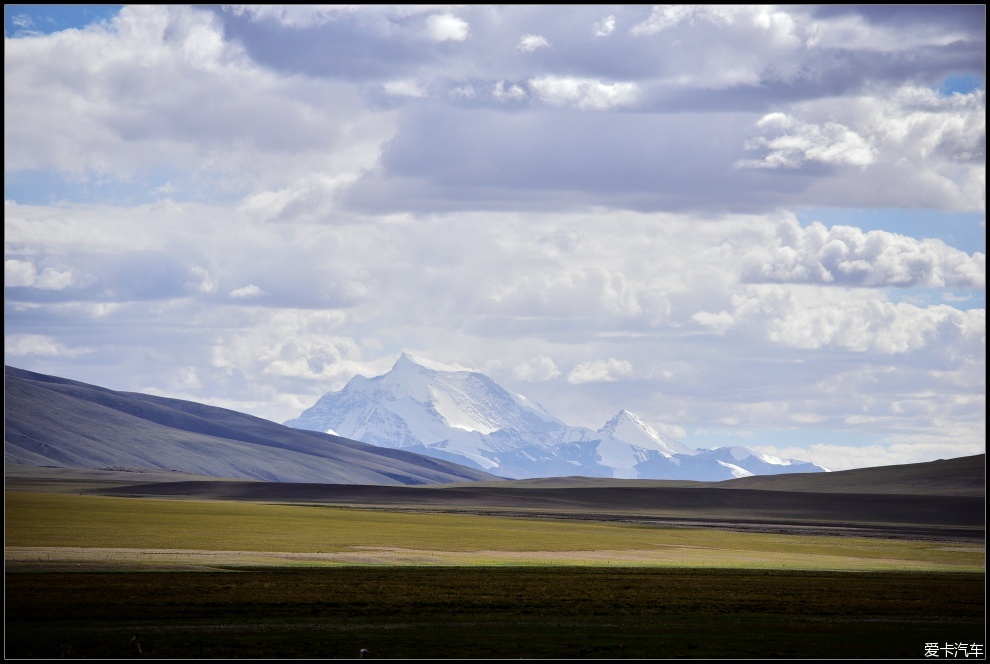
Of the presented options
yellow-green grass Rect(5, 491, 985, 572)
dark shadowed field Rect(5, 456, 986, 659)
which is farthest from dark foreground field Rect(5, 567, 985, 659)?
yellow-green grass Rect(5, 491, 985, 572)

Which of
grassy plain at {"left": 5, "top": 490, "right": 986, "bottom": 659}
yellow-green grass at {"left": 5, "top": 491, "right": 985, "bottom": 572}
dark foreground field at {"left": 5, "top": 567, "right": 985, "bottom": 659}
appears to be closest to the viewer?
dark foreground field at {"left": 5, "top": 567, "right": 985, "bottom": 659}

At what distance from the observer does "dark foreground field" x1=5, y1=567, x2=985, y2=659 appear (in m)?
33.7

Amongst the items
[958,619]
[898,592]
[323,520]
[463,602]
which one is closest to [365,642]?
[463,602]

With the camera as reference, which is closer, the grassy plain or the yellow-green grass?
the grassy plain

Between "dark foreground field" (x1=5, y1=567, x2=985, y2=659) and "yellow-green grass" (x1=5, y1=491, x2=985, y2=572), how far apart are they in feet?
41.6

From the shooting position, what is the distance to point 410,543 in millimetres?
85938

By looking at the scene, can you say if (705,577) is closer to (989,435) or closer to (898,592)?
(898,592)

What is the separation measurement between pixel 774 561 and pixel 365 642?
160 ft

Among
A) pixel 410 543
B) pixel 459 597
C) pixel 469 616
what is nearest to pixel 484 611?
pixel 469 616

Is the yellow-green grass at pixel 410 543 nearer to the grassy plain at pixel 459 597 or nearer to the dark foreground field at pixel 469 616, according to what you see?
the grassy plain at pixel 459 597

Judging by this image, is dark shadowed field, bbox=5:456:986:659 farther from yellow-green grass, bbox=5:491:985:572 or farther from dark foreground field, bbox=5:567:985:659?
yellow-green grass, bbox=5:491:985:572

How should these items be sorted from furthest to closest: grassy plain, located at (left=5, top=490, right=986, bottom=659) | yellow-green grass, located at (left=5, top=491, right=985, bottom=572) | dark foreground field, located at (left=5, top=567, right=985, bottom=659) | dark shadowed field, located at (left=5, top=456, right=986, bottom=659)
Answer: yellow-green grass, located at (left=5, top=491, right=985, bottom=572) < grassy plain, located at (left=5, top=490, right=986, bottom=659) < dark shadowed field, located at (left=5, top=456, right=986, bottom=659) < dark foreground field, located at (left=5, top=567, right=985, bottom=659)

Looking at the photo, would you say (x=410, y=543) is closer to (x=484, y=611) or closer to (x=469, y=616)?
(x=484, y=611)

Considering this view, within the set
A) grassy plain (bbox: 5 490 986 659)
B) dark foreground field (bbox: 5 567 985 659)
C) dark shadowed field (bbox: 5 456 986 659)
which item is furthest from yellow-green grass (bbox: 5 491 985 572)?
dark foreground field (bbox: 5 567 985 659)
